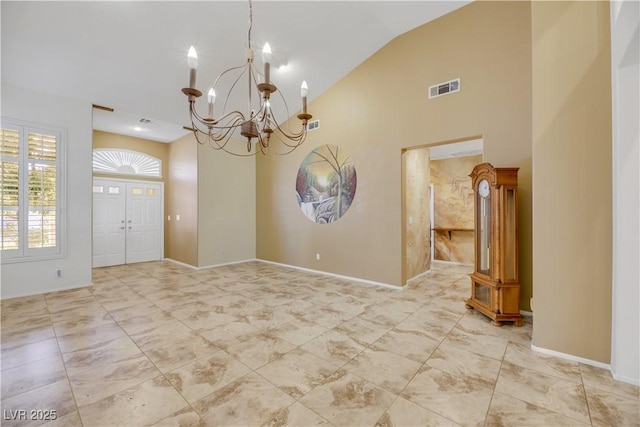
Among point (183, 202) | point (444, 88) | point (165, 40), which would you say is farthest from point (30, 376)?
point (444, 88)

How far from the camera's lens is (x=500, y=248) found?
314 centimetres

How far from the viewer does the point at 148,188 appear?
7.02 metres

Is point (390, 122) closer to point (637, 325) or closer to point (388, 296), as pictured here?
point (388, 296)

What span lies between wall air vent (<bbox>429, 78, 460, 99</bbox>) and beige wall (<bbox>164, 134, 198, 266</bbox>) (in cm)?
512

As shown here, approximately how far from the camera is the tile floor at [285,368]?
173cm

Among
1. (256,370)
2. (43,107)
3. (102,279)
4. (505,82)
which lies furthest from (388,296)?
(43,107)

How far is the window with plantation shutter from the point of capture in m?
3.96

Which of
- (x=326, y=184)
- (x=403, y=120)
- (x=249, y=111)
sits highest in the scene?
(x=403, y=120)

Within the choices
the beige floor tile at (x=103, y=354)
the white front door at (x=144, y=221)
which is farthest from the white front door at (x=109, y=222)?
the beige floor tile at (x=103, y=354)

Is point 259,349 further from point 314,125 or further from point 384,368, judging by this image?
point 314,125

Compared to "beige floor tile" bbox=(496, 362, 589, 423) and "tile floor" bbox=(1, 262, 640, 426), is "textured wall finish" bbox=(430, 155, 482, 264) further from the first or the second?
"beige floor tile" bbox=(496, 362, 589, 423)

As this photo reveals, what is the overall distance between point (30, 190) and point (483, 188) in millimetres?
6809

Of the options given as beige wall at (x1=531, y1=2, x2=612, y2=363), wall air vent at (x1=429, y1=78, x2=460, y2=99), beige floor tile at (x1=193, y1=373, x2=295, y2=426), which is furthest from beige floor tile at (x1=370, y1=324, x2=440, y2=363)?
wall air vent at (x1=429, y1=78, x2=460, y2=99)

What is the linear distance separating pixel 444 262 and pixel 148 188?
820 cm
